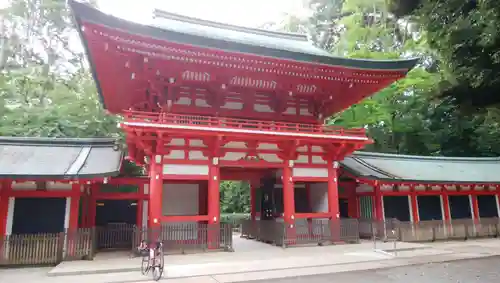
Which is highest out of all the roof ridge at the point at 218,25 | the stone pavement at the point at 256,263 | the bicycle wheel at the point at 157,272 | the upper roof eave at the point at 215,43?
the roof ridge at the point at 218,25

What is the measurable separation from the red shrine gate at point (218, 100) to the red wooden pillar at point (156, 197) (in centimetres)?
3

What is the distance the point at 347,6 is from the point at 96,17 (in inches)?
979

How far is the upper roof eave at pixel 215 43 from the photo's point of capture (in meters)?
8.76

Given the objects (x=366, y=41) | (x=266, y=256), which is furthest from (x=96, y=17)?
(x=366, y=41)

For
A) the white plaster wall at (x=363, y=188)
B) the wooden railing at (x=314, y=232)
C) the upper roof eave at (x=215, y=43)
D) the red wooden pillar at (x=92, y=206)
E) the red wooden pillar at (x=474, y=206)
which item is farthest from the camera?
the red wooden pillar at (x=474, y=206)

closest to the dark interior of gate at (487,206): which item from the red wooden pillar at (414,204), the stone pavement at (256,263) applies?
the red wooden pillar at (414,204)

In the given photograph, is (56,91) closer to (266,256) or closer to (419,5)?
(266,256)

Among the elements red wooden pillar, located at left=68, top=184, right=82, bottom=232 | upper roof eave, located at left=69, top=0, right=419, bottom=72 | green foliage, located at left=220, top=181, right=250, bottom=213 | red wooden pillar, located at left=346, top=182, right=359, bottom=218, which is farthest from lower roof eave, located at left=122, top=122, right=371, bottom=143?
green foliage, located at left=220, top=181, right=250, bottom=213

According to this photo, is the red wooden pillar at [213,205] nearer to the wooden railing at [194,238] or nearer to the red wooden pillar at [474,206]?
the wooden railing at [194,238]

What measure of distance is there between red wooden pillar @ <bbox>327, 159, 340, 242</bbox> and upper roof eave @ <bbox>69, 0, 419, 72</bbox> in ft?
13.4

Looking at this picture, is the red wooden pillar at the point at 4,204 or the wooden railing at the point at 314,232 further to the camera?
the wooden railing at the point at 314,232

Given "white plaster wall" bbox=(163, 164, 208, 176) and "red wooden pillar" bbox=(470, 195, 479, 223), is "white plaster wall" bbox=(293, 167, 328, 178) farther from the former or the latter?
"red wooden pillar" bbox=(470, 195, 479, 223)

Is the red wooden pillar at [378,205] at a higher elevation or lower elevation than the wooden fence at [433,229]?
higher

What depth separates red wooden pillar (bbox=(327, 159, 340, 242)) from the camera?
13.1m
